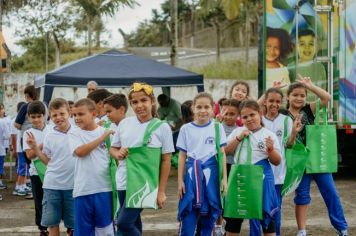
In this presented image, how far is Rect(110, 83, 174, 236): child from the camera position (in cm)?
570

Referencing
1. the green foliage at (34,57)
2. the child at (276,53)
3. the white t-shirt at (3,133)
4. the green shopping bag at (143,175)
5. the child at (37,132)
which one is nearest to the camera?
the green shopping bag at (143,175)

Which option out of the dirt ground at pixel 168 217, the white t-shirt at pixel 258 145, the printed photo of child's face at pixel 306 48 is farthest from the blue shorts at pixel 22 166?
the white t-shirt at pixel 258 145

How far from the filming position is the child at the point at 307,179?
22.7 feet

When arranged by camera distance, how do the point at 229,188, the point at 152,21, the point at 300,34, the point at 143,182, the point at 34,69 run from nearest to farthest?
the point at 143,182, the point at 229,188, the point at 300,34, the point at 34,69, the point at 152,21

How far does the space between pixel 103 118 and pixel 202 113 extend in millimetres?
1552

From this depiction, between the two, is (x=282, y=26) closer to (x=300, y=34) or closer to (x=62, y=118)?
(x=300, y=34)

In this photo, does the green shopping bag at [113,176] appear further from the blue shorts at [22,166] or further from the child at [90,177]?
the blue shorts at [22,166]

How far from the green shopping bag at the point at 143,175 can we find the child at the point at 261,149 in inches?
33.8

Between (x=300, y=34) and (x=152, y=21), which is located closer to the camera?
(x=300, y=34)

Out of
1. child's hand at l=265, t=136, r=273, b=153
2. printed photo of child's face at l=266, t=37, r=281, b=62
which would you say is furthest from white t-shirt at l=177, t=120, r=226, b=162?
printed photo of child's face at l=266, t=37, r=281, b=62

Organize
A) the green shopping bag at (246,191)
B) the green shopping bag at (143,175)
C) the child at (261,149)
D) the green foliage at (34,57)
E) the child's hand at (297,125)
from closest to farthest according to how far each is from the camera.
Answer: the green shopping bag at (143,175), the green shopping bag at (246,191), the child at (261,149), the child's hand at (297,125), the green foliage at (34,57)

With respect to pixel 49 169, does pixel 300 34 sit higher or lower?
higher

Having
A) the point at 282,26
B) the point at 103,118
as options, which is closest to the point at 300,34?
the point at 282,26

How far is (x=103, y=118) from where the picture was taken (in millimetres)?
7402
